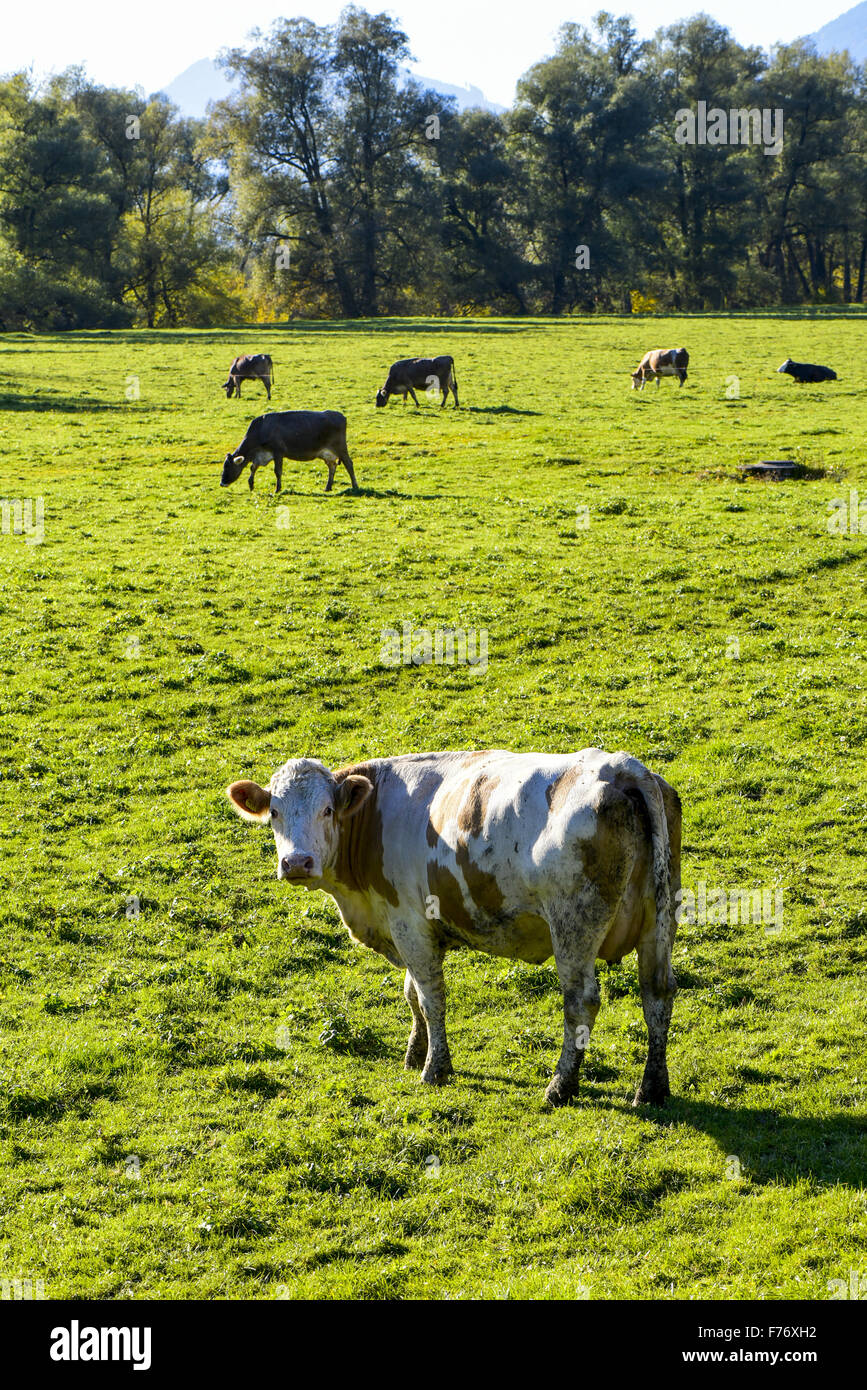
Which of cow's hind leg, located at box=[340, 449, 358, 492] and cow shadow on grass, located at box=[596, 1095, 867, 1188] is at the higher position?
cow's hind leg, located at box=[340, 449, 358, 492]

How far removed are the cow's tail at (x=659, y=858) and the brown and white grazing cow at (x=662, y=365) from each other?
4057 cm

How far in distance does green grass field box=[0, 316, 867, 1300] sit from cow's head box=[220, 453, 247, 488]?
2.06ft

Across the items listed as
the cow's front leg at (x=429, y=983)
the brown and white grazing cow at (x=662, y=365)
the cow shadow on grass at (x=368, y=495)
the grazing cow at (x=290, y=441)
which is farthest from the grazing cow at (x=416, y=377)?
the cow's front leg at (x=429, y=983)

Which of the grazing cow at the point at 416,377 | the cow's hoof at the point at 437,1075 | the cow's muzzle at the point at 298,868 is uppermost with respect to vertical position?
the grazing cow at the point at 416,377

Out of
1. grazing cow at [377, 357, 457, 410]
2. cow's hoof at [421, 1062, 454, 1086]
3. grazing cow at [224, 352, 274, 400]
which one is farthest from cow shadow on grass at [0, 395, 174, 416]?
cow's hoof at [421, 1062, 454, 1086]

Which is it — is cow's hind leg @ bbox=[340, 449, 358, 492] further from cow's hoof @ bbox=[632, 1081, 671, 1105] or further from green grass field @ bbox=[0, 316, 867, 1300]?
cow's hoof @ bbox=[632, 1081, 671, 1105]

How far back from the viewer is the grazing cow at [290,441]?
32.1 meters

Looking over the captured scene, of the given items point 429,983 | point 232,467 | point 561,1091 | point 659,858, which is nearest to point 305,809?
point 429,983

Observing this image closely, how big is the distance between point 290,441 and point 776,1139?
26390 mm

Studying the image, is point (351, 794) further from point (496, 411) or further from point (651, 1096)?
point (496, 411)

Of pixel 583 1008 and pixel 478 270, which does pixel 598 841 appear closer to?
pixel 583 1008

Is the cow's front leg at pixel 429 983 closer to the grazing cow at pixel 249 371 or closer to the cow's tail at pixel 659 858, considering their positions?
the cow's tail at pixel 659 858

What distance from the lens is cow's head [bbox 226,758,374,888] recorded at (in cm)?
922

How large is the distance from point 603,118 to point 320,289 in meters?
23.6
